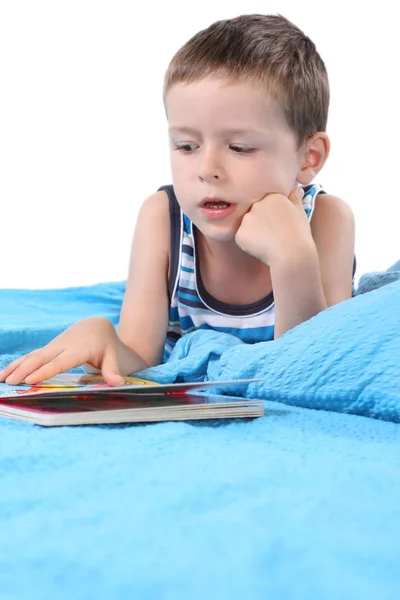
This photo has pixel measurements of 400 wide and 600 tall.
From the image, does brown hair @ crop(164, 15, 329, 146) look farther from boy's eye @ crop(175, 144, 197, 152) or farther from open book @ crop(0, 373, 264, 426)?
open book @ crop(0, 373, 264, 426)

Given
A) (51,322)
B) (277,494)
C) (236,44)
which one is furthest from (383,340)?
(51,322)

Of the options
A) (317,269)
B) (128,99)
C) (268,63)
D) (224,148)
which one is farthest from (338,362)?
(128,99)

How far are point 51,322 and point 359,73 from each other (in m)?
2.08

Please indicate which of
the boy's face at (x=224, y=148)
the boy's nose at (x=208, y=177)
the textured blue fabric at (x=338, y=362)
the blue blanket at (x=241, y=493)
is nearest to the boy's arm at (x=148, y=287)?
the boy's face at (x=224, y=148)

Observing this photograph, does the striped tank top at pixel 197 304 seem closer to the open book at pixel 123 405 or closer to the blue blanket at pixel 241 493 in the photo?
the blue blanket at pixel 241 493

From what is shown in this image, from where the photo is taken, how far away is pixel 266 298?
1669 millimetres

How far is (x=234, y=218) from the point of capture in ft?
4.97

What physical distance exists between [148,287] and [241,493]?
1.04 m

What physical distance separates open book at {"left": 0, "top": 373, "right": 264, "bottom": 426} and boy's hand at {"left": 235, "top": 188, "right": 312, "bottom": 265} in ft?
1.58

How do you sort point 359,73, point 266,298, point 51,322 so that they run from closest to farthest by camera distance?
point 266,298 → point 51,322 → point 359,73

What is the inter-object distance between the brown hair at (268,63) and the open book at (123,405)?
0.66m

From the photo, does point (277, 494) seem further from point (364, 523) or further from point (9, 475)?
point (9, 475)

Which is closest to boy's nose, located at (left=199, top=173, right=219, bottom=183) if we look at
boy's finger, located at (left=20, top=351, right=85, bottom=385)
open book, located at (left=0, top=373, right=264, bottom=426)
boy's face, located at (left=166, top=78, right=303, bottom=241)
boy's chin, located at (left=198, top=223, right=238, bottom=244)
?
boy's face, located at (left=166, top=78, right=303, bottom=241)

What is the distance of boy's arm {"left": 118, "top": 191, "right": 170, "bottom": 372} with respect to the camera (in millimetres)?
1645
